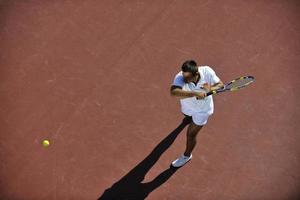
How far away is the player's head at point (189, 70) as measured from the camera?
22.4ft

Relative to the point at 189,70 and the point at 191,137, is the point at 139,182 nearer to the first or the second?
the point at 191,137

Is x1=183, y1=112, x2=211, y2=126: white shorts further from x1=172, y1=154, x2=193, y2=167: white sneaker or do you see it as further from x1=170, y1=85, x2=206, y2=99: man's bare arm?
x1=172, y1=154, x2=193, y2=167: white sneaker

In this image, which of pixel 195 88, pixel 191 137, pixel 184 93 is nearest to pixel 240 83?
pixel 191 137

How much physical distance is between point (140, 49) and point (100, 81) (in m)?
1.12

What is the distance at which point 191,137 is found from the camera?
788 cm

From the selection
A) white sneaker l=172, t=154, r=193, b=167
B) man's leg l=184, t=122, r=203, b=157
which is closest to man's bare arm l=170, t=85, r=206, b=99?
man's leg l=184, t=122, r=203, b=157

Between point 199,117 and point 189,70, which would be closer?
point 189,70

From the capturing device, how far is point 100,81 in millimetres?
9320

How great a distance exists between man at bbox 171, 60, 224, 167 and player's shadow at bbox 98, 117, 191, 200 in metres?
0.96

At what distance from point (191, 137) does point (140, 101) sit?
1.56 meters

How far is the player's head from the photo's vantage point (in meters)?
6.84

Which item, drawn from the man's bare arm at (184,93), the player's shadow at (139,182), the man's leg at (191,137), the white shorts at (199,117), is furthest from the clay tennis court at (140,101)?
the man's bare arm at (184,93)

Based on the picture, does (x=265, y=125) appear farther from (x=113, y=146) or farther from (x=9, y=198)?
(x=9, y=198)

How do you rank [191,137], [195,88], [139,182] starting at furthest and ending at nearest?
1. [139,182]
2. [191,137]
3. [195,88]
